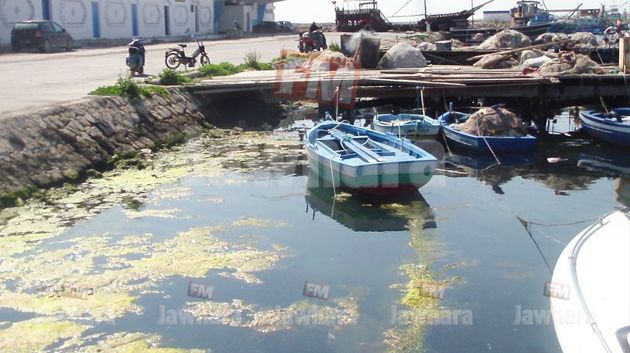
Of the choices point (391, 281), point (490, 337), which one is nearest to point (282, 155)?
→ point (391, 281)

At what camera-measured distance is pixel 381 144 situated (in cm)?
1493

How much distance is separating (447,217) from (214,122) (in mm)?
11088

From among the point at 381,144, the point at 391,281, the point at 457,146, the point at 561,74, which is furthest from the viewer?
the point at 561,74

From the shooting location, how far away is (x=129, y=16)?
148ft

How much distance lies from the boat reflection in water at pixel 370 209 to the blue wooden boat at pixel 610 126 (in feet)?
24.2

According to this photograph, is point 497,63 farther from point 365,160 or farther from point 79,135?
point 79,135

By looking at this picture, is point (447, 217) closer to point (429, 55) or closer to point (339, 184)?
point (339, 184)

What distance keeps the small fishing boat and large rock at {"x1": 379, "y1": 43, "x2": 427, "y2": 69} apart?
1970 cm

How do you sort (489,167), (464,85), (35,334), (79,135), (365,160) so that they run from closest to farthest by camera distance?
1. (35,334)
2. (365,160)
3. (79,135)
4. (489,167)
5. (464,85)

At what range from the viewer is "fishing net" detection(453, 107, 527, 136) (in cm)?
1831

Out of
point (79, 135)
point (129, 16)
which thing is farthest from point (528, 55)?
point (129, 16)

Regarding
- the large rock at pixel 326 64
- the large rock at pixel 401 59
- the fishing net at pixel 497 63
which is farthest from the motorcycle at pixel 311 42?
the fishing net at pixel 497 63

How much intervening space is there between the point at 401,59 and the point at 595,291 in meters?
21.5

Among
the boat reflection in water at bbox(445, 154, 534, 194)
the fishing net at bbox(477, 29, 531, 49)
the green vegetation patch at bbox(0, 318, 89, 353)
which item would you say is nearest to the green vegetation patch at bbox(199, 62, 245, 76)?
the boat reflection in water at bbox(445, 154, 534, 194)
